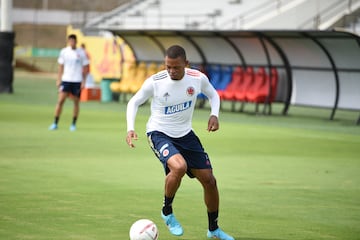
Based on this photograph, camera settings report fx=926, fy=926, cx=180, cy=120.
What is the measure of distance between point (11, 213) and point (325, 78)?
64.1 feet

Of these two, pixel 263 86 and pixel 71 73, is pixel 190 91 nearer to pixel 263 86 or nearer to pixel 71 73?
pixel 71 73

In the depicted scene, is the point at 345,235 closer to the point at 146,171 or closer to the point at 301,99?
the point at 146,171

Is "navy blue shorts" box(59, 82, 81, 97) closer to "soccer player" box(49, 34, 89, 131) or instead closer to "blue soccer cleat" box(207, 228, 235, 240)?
"soccer player" box(49, 34, 89, 131)

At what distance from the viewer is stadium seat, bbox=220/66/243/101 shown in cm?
3078

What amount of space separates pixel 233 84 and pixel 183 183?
56.8 ft

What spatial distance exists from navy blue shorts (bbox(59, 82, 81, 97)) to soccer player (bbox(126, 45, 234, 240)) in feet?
43.0

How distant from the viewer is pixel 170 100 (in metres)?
9.77

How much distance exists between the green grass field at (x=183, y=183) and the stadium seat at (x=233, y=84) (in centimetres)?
471

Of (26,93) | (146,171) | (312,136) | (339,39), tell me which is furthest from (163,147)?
(26,93)

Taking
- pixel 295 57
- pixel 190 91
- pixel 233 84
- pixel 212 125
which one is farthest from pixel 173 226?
pixel 233 84

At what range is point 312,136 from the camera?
74.7 ft

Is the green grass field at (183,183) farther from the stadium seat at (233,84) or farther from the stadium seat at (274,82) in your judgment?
the stadium seat at (233,84)

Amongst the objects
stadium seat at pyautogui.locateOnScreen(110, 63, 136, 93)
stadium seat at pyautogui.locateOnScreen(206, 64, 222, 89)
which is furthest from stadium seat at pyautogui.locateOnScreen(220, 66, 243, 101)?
stadium seat at pyautogui.locateOnScreen(110, 63, 136, 93)

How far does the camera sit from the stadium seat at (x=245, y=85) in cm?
3018
